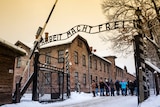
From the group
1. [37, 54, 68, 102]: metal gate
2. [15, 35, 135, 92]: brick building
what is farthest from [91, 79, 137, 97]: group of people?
[15, 35, 135, 92]: brick building

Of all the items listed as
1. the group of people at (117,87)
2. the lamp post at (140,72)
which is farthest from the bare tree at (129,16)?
the lamp post at (140,72)

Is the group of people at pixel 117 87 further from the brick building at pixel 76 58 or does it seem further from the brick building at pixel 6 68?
the brick building at pixel 6 68

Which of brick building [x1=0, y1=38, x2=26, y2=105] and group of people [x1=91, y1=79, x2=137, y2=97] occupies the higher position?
brick building [x1=0, y1=38, x2=26, y2=105]

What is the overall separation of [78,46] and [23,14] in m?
8.80

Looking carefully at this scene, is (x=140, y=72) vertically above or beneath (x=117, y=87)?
above

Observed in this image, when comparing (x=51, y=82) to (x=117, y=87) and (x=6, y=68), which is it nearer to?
(x=117, y=87)

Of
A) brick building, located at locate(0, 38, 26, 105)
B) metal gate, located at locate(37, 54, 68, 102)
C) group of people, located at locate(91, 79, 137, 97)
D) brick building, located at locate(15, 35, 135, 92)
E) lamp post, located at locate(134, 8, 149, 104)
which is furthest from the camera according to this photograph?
brick building, located at locate(15, 35, 135, 92)

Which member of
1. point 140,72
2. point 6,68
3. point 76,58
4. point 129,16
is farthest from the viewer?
point 76,58

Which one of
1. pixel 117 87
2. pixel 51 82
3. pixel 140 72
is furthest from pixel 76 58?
pixel 140 72

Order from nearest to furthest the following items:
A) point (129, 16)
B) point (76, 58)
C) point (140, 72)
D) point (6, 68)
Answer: point (140, 72) < point (6, 68) < point (129, 16) < point (76, 58)

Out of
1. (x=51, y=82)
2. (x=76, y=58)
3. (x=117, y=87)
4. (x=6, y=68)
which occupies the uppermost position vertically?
(x=76, y=58)

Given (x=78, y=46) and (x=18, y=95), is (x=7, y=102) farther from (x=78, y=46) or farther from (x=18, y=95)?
(x=78, y=46)

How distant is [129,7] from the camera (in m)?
19.8

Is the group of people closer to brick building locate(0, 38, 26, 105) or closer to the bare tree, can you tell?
the bare tree
